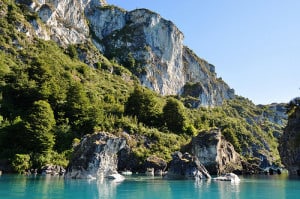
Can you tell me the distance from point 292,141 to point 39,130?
50.8 metres

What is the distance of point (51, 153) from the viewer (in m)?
58.6

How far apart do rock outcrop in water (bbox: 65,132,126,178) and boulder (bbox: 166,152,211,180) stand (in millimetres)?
9771

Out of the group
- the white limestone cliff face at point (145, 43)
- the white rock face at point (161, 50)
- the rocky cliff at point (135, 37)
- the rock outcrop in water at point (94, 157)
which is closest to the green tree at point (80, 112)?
the rock outcrop in water at point (94, 157)

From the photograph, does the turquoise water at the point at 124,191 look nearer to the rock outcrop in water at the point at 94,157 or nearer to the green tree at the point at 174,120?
the rock outcrop in water at the point at 94,157

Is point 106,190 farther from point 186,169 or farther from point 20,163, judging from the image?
point 20,163

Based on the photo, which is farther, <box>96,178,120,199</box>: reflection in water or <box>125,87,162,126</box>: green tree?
<box>125,87,162,126</box>: green tree

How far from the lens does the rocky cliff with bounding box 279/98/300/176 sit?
71.0 m

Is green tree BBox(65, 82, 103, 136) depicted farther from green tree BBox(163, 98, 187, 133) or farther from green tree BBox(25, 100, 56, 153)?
green tree BBox(163, 98, 187, 133)

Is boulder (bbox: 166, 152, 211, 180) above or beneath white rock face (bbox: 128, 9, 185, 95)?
beneath

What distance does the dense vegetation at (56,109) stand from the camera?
5750 cm

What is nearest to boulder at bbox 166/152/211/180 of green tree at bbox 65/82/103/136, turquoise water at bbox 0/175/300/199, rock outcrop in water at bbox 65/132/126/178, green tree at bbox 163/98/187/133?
rock outcrop in water at bbox 65/132/126/178

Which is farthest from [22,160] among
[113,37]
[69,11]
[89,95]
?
[113,37]

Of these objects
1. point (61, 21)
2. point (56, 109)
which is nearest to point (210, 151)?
point (56, 109)

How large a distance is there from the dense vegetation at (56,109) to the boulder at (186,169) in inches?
723
